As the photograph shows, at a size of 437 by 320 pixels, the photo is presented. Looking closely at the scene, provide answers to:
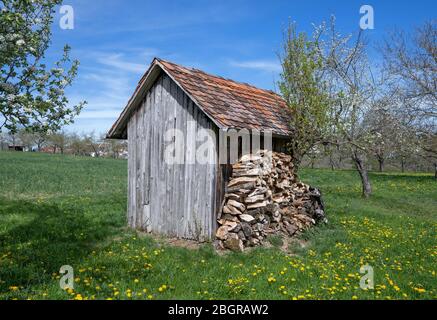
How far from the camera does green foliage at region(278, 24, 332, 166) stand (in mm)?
11078

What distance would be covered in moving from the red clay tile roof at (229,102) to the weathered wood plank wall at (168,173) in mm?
360

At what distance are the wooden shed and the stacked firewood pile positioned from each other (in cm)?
41

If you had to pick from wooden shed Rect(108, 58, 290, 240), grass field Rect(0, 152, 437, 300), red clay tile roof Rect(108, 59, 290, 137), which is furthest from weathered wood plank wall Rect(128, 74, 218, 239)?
grass field Rect(0, 152, 437, 300)

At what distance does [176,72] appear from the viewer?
360 inches

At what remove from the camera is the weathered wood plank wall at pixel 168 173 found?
339 inches

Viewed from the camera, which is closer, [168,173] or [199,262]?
[199,262]

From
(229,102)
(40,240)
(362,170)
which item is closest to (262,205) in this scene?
(229,102)

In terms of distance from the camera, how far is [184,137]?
29.6 feet

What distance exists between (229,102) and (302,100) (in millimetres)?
3266

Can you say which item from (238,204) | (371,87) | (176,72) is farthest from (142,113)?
(371,87)

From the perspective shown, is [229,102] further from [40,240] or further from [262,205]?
[40,240]

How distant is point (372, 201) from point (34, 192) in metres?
16.2

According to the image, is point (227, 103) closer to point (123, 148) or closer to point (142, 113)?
point (142, 113)

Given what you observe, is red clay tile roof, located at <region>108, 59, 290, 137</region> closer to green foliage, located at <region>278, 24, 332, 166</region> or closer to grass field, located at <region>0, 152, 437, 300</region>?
green foliage, located at <region>278, 24, 332, 166</region>
